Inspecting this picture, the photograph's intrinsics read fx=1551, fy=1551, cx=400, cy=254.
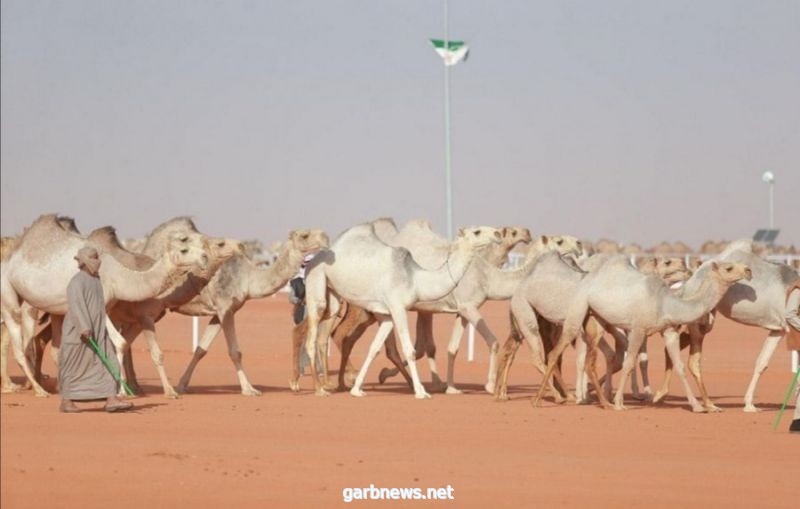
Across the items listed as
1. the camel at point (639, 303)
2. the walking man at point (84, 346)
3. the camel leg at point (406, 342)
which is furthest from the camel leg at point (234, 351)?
the camel at point (639, 303)

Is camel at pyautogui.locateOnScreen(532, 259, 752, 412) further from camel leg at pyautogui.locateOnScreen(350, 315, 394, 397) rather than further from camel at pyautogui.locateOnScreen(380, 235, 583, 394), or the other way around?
camel leg at pyautogui.locateOnScreen(350, 315, 394, 397)

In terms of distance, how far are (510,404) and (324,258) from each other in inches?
117

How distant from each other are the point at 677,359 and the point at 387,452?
198 inches

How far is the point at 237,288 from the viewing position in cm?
1900

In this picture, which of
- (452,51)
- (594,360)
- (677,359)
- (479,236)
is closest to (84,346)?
(479,236)

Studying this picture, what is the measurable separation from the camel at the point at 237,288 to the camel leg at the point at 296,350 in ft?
2.27

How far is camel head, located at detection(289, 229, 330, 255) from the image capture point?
18991mm

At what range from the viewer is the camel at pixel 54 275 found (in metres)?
17.7

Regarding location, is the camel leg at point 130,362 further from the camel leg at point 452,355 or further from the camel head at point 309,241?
the camel leg at point 452,355

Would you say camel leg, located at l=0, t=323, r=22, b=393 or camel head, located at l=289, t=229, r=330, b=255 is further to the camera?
camel head, located at l=289, t=229, r=330, b=255

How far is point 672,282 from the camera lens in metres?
20.0

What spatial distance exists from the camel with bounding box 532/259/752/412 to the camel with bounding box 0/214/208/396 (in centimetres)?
434

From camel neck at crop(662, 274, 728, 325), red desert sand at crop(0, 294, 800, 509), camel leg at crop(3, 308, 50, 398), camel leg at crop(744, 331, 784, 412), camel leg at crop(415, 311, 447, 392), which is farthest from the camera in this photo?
camel leg at crop(415, 311, 447, 392)

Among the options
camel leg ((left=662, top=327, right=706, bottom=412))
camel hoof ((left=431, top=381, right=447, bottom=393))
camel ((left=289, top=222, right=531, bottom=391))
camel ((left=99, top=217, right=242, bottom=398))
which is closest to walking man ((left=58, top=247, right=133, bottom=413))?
camel ((left=99, top=217, right=242, bottom=398))
